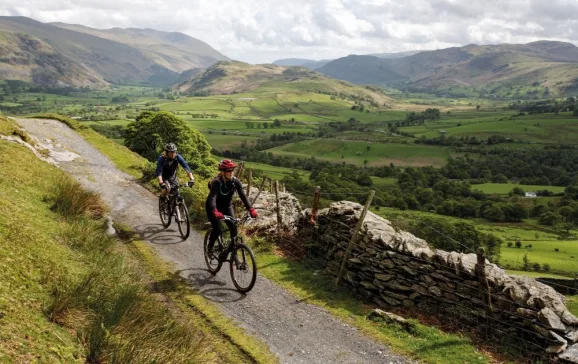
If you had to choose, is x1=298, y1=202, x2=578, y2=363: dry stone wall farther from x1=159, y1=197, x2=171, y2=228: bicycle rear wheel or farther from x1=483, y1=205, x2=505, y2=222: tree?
x1=483, y1=205, x2=505, y2=222: tree

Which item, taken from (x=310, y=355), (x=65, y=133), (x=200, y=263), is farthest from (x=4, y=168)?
(x=65, y=133)

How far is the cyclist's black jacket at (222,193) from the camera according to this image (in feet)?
37.0

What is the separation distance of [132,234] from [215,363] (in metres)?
8.94

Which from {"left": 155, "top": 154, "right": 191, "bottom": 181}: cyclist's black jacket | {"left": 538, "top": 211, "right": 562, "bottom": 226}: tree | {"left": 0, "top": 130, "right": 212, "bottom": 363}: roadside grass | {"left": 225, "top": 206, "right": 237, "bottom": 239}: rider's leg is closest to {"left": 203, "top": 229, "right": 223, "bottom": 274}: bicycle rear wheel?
{"left": 225, "top": 206, "right": 237, "bottom": 239}: rider's leg

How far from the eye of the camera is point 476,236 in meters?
84.2

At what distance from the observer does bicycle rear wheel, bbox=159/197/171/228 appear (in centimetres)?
1648

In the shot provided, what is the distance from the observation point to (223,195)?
37.9ft

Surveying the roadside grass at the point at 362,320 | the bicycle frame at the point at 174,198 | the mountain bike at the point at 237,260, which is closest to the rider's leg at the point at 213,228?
the mountain bike at the point at 237,260

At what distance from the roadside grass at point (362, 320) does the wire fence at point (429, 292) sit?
0.14m

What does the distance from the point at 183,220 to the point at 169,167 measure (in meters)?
2.17

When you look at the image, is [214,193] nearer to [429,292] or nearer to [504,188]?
[429,292]

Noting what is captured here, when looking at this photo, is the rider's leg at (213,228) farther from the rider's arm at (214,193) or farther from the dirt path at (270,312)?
the dirt path at (270,312)

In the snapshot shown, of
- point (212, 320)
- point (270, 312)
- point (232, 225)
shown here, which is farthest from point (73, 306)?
point (270, 312)

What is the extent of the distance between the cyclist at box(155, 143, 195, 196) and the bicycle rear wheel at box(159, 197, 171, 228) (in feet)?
1.16
